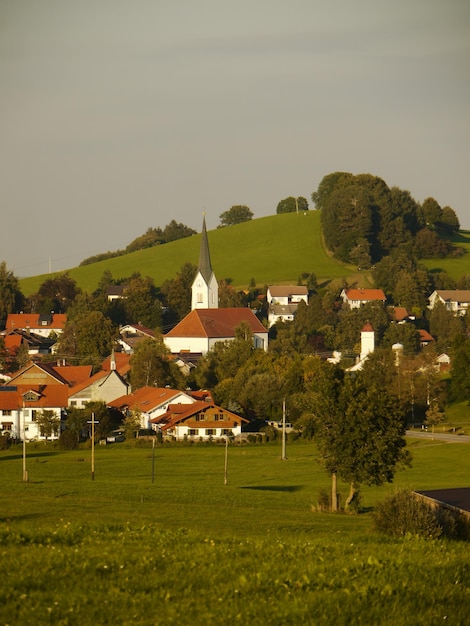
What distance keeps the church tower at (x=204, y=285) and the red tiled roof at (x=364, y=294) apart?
17976 millimetres

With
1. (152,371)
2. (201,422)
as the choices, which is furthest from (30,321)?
(201,422)

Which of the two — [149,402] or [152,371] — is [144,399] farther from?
[152,371]

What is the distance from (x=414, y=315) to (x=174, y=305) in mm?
31035

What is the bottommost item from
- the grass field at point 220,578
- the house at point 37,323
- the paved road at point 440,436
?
the paved road at point 440,436

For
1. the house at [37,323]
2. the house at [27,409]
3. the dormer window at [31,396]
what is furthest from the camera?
the house at [37,323]

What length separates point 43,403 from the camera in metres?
74.8

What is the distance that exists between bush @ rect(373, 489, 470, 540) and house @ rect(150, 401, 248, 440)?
46.2 m

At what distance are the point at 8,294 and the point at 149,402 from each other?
68530 mm

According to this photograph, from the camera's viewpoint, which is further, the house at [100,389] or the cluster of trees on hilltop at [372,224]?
the cluster of trees on hilltop at [372,224]

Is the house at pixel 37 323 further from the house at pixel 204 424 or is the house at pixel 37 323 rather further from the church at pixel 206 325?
the house at pixel 204 424

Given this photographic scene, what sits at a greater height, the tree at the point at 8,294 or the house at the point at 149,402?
the tree at the point at 8,294

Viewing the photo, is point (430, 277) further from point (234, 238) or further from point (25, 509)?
point (25, 509)

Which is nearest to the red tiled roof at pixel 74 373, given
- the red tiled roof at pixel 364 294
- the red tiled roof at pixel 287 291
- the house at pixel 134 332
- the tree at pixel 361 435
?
the house at pixel 134 332

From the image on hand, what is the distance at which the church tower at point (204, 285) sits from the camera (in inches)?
5064
